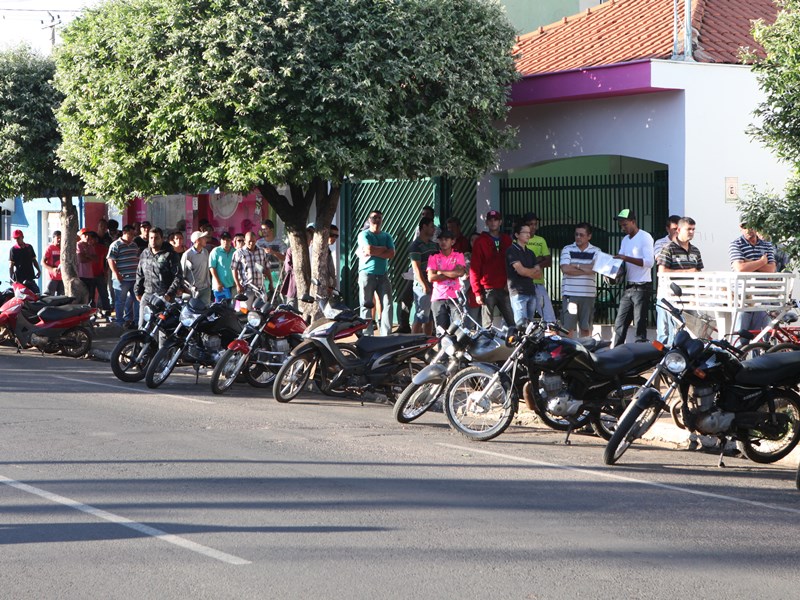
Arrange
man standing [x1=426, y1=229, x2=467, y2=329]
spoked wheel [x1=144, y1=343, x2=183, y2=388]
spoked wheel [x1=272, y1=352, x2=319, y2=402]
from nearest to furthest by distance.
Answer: spoked wheel [x1=272, y1=352, x2=319, y2=402] < spoked wheel [x1=144, y1=343, x2=183, y2=388] < man standing [x1=426, y1=229, x2=467, y2=329]

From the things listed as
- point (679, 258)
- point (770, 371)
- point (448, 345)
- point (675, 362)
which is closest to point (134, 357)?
point (448, 345)

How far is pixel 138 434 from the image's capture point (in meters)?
9.70

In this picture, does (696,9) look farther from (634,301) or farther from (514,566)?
(514,566)

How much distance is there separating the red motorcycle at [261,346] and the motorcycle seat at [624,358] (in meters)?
3.63

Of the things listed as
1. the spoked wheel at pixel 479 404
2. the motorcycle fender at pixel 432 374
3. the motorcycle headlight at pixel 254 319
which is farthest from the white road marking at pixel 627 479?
the motorcycle headlight at pixel 254 319

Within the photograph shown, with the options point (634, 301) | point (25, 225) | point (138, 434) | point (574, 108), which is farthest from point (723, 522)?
point (25, 225)

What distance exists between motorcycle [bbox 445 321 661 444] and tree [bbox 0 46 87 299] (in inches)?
523

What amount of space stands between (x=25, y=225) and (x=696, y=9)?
21.2 m

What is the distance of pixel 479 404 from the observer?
973cm

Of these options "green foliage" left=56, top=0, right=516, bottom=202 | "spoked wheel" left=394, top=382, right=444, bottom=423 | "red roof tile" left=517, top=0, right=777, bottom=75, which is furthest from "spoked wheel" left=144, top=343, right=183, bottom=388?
"red roof tile" left=517, top=0, right=777, bottom=75

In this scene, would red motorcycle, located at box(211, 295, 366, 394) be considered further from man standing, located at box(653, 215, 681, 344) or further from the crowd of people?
man standing, located at box(653, 215, 681, 344)

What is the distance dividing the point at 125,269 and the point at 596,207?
8035 millimetres

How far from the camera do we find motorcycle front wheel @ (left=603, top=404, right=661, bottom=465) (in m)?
8.59

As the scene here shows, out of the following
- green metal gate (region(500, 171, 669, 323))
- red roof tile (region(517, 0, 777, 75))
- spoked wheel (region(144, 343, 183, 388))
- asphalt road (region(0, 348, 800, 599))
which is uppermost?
red roof tile (region(517, 0, 777, 75))
